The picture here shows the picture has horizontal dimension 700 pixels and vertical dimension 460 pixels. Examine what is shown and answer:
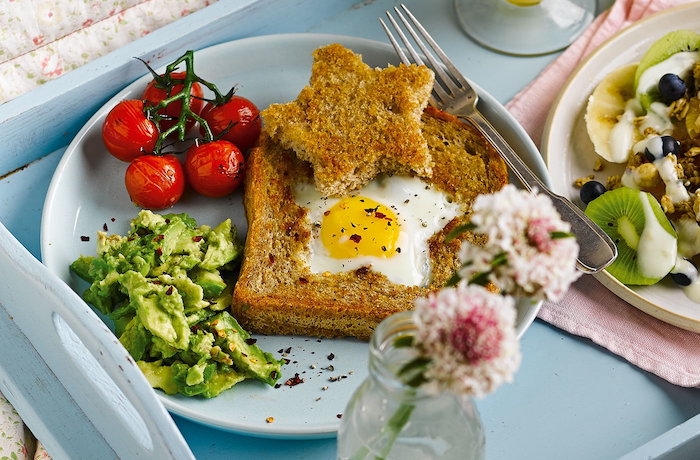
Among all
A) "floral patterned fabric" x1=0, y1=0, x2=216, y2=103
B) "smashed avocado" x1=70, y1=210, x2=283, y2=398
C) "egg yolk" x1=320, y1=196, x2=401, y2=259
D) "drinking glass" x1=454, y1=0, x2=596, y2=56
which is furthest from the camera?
"drinking glass" x1=454, y1=0, x2=596, y2=56

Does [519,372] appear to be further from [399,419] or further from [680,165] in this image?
[399,419]

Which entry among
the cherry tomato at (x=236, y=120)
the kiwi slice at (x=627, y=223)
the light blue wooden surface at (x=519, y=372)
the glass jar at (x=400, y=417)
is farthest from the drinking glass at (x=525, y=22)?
the glass jar at (x=400, y=417)

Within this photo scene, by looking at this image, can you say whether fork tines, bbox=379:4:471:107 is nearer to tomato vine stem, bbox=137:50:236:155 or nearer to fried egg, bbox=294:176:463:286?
fried egg, bbox=294:176:463:286

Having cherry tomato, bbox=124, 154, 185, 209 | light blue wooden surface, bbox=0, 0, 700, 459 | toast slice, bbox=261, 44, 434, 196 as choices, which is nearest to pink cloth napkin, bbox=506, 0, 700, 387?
light blue wooden surface, bbox=0, 0, 700, 459

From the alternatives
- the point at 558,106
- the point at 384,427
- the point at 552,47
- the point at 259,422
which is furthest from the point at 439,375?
the point at 552,47

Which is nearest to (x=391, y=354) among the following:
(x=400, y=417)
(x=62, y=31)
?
(x=400, y=417)

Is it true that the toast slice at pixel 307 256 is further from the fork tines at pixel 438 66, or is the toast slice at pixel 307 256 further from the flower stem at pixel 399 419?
the flower stem at pixel 399 419

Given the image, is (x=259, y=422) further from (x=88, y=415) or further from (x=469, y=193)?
(x=469, y=193)
